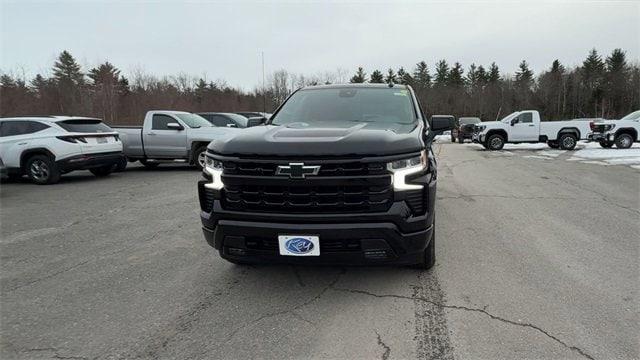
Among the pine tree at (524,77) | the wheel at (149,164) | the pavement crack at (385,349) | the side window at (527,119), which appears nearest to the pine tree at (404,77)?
the pine tree at (524,77)

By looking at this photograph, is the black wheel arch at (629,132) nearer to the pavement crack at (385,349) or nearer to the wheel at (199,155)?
the wheel at (199,155)

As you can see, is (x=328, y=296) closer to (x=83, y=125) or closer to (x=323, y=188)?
(x=323, y=188)

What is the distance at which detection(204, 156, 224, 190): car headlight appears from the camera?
360cm

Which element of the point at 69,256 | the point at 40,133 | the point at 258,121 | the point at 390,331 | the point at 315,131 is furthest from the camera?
the point at 40,133

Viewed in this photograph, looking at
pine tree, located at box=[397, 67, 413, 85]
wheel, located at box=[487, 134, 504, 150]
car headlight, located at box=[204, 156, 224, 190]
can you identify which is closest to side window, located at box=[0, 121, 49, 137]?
car headlight, located at box=[204, 156, 224, 190]

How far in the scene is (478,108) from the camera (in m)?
62.8

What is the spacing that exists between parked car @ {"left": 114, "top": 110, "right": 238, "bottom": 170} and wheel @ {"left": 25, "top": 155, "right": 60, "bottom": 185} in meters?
2.12

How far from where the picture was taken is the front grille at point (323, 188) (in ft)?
10.8

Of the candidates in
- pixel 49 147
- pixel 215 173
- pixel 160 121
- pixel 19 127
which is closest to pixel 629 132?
pixel 160 121

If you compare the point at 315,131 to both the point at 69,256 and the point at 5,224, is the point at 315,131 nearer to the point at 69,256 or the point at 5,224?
the point at 69,256

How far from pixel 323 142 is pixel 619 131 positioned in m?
20.7

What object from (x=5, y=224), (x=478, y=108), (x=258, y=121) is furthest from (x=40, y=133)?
(x=478, y=108)

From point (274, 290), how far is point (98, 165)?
355 inches

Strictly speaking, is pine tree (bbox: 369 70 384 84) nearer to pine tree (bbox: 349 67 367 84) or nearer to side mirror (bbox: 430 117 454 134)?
pine tree (bbox: 349 67 367 84)
